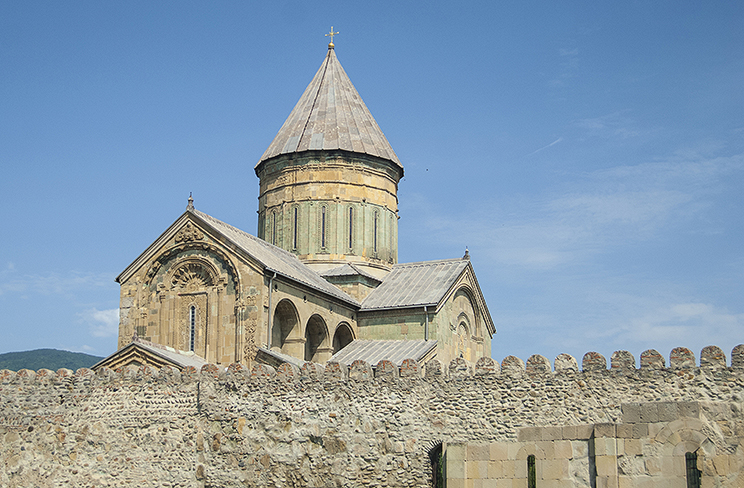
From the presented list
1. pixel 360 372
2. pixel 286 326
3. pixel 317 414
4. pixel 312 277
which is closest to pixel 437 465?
pixel 360 372

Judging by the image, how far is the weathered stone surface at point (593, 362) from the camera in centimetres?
1292

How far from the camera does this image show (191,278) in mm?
20938

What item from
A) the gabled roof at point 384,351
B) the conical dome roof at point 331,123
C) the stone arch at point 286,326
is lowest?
the gabled roof at point 384,351

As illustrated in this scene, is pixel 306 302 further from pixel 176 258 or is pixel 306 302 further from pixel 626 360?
pixel 626 360

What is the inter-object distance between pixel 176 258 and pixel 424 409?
383 inches

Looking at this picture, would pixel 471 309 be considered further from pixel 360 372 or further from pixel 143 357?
pixel 360 372

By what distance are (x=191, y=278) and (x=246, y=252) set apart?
1.82m

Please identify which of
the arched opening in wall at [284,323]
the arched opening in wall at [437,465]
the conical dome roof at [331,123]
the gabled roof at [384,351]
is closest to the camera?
the arched opening in wall at [437,465]

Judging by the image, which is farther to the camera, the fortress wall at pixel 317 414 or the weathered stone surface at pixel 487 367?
the weathered stone surface at pixel 487 367

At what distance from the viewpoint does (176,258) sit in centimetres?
2116

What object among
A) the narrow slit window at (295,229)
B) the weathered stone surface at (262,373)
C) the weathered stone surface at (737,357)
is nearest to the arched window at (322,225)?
the narrow slit window at (295,229)

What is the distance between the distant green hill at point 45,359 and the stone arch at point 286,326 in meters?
66.6

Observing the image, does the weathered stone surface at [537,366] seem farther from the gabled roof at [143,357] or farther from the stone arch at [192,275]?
the stone arch at [192,275]

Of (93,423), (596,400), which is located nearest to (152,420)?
(93,423)
